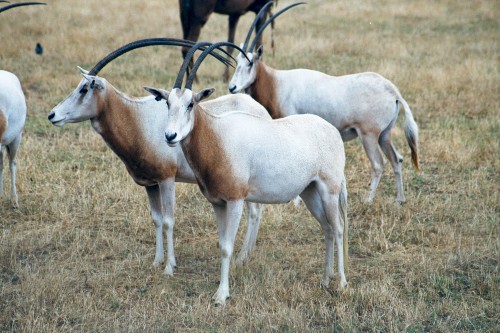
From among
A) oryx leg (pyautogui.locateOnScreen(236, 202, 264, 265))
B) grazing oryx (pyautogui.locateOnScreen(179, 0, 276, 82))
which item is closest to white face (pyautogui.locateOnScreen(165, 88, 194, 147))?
oryx leg (pyautogui.locateOnScreen(236, 202, 264, 265))

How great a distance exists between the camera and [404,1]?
20688 millimetres

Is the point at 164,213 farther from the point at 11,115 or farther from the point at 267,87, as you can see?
the point at 267,87

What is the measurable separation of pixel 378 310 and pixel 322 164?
1.08m

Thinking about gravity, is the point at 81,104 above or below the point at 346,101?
above

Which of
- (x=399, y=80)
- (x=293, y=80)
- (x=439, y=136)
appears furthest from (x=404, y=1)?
(x=293, y=80)

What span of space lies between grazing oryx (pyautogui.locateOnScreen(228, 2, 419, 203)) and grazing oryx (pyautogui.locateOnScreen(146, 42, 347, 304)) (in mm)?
1982

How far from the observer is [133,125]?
5629 millimetres

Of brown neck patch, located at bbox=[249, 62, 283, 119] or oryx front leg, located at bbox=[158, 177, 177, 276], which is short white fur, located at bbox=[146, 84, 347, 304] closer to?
oryx front leg, located at bbox=[158, 177, 177, 276]

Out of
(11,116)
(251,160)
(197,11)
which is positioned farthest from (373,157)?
(197,11)

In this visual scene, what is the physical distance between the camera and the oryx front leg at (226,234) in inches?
198

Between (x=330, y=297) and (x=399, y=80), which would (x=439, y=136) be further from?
(x=330, y=297)

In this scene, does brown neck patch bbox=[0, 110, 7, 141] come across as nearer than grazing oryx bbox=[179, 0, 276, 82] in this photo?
Yes

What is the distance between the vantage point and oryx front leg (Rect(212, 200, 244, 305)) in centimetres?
502

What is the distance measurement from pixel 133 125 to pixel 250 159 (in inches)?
42.9
